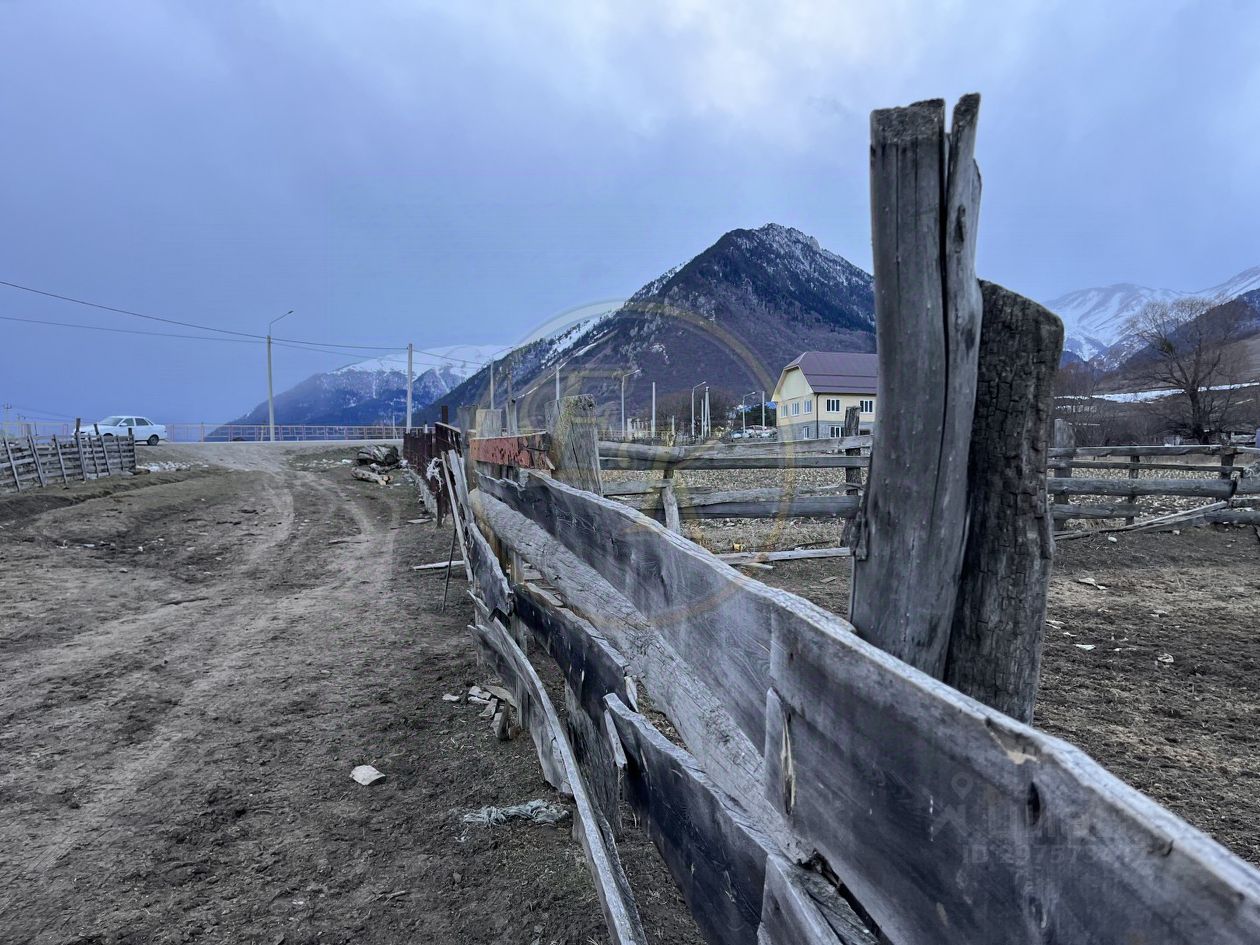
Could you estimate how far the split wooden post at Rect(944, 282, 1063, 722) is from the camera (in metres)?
1.34

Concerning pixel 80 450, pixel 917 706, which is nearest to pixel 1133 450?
pixel 917 706

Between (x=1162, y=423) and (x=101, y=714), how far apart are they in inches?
1771

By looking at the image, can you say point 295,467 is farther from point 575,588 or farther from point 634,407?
point 575,588

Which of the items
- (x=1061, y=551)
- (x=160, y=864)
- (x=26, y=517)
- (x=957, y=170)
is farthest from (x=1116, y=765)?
(x=26, y=517)

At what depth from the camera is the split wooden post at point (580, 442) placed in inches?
136

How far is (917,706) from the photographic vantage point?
90 centimetres

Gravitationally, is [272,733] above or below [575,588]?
below

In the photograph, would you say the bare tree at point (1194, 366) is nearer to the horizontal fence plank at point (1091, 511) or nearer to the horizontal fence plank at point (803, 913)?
the horizontal fence plank at point (1091, 511)

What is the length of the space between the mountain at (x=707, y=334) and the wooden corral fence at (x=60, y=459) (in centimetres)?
1318

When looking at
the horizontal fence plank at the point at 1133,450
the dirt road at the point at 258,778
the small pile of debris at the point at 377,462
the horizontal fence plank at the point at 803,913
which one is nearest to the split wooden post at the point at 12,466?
the small pile of debris at the point at 377,462

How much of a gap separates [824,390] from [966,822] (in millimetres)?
10079

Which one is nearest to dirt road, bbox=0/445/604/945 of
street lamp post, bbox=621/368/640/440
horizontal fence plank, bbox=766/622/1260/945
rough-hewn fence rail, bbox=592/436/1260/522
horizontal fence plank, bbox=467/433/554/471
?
horizontal fence plank, bbox=467/433/554/471

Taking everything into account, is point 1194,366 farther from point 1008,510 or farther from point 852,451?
point 1008,510

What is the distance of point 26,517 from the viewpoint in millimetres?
13367
